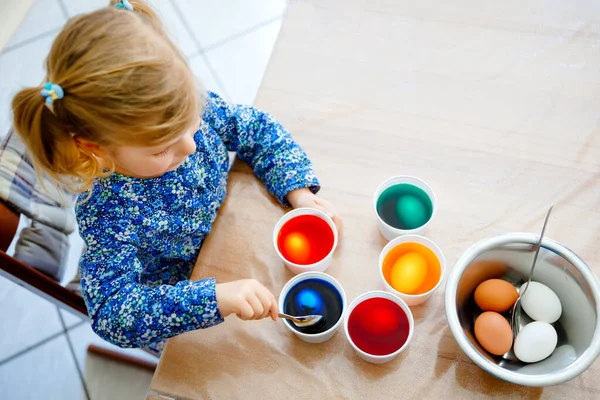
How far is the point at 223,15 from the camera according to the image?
207 cm

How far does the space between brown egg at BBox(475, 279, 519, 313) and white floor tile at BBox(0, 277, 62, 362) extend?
4.14 feet

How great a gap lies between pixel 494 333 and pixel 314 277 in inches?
10.2

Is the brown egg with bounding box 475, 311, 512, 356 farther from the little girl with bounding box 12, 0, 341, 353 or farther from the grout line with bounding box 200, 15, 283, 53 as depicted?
the grout line with bounding box 200, 15, 283, 53

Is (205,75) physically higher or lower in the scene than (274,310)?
lower

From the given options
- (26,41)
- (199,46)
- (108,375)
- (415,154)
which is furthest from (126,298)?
(26,41)

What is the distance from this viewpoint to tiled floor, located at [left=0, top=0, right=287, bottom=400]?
1.49 metres

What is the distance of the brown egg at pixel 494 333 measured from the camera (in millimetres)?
730

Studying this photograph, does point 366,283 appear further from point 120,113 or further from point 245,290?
point 120,113

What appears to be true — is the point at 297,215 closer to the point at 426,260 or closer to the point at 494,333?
the point at 426,260

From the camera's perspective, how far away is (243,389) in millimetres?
753

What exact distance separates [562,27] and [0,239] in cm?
104

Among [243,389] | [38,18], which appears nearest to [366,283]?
[243,389]

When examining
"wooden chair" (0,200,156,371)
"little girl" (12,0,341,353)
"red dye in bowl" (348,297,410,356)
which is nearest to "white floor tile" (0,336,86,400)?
"wooden chair" (0,200,156,371)

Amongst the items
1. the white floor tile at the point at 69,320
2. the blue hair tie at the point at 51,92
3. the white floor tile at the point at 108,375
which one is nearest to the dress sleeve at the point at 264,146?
the blue hair tie at the point at 51,92
